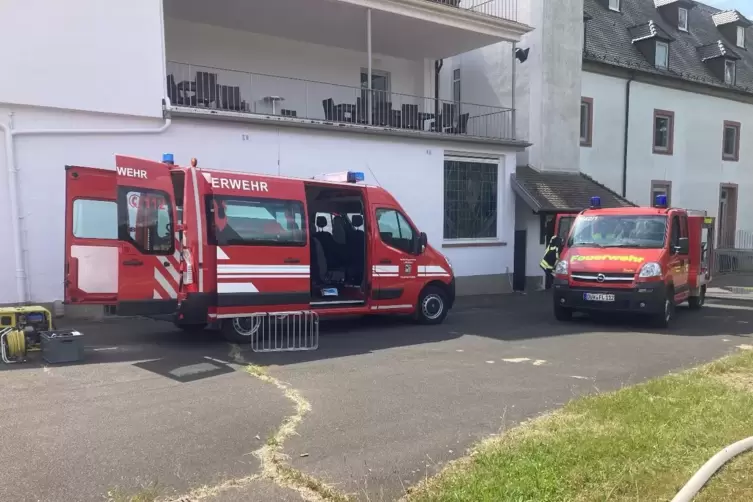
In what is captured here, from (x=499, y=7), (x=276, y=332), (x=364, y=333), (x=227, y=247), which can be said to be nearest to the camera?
(x=227, y=247)

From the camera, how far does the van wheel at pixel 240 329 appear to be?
8492 mm

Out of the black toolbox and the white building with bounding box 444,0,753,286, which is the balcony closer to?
the white building with bounding box 444,0,753,286

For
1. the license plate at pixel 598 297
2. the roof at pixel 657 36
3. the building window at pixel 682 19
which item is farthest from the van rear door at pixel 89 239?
the building window at pixel 682 19

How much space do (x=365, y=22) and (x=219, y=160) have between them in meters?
5.63

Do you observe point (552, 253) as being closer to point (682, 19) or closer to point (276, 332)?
point (276, 332)

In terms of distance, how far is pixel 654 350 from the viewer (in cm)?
863

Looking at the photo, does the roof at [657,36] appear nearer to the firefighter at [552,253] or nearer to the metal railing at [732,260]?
the metal railing at [732,260]

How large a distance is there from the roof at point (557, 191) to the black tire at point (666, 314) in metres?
5.79

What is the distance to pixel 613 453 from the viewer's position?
4273 mm

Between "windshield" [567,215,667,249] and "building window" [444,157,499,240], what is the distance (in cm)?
493

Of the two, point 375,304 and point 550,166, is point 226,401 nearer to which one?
point 375,304

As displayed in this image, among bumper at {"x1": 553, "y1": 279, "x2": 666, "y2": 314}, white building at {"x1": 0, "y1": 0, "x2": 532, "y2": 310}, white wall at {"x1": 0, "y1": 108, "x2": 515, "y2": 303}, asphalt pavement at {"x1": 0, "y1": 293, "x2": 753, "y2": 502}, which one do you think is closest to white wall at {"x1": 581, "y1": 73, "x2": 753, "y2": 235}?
white building at {"x1": 0, "y1": 0, "x2": 532, "y2": 310}

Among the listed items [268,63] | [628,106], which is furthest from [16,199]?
[628,106]

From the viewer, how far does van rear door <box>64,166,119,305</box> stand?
924 cm
